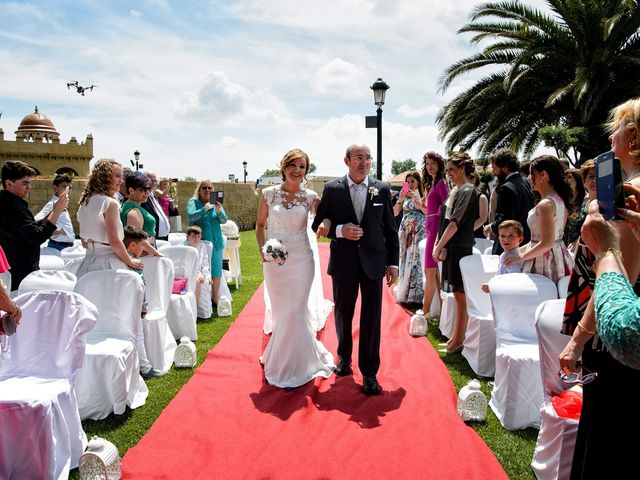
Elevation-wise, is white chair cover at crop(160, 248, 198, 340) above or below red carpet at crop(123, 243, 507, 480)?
above

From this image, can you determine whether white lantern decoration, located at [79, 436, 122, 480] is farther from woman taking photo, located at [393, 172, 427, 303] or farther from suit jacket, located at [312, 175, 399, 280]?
woman taking photo, located at [393, 172, 427, 303]

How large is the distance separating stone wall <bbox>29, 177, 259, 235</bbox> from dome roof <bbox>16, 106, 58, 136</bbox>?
137 ft

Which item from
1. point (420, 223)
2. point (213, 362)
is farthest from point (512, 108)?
point (213, 362)

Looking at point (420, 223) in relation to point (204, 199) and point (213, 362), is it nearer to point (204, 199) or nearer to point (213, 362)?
point (204, 199)

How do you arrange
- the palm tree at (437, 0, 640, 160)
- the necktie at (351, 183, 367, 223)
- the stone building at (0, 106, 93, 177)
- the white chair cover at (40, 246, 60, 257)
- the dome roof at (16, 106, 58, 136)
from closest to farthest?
the necktie at (351, 183, 367, 223) → the white chair cover at (40, 246, 60, 257) → the palm tree at (437, 0, 640, 160) → the stone building at (0, 106, 93, 177) → the dome roof at (16, 106, 58, 136)

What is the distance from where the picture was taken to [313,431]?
12.2 feet

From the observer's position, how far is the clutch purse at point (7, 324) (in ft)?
9.73

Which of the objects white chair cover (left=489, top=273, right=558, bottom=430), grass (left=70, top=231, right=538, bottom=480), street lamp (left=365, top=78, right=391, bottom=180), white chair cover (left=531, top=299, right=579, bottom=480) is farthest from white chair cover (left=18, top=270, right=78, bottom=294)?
street lamp (left=365, top=78, right=391, bottom=180)

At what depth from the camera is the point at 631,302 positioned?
145cm

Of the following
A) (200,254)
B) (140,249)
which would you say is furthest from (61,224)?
(140,249)

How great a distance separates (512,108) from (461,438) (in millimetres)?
13734

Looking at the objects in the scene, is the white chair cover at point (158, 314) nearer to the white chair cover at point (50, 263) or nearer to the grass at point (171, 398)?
the grass at point (171, 398)

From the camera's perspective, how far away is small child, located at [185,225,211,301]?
6980mm

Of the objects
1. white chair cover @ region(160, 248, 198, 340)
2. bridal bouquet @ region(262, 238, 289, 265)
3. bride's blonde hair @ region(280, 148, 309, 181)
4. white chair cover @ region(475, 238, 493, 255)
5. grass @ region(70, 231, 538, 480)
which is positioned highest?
bride's blonde hair @ region(280, 148, 309, 181)
